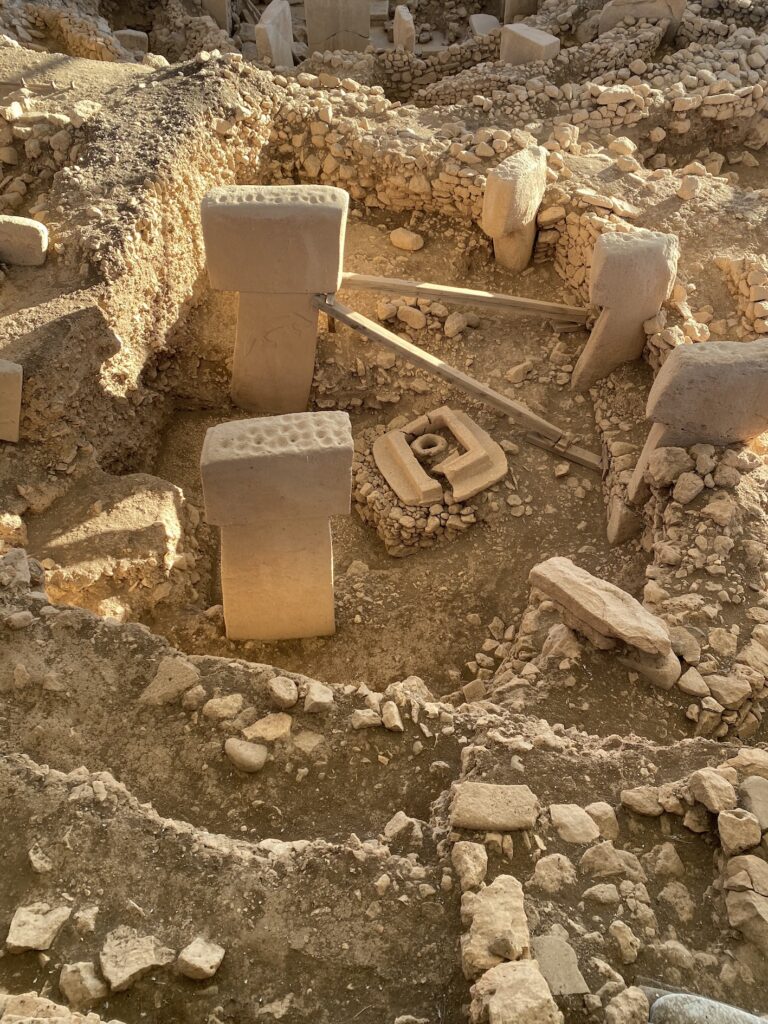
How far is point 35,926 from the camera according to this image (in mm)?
2559

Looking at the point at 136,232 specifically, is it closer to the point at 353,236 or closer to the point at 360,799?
the point at 353,236

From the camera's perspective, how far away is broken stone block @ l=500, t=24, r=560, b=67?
28.2ft

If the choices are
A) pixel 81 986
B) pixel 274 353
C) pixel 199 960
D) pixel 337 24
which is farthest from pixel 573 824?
pixel 337 24

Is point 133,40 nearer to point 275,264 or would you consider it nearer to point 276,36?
point 276,36

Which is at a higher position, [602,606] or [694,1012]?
[694,1012]

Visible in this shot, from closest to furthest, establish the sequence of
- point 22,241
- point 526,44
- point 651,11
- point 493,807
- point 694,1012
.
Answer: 1. point 694,1012
2. point 493,807
3. point 22,241
4. point 526,44
5. point 651,11

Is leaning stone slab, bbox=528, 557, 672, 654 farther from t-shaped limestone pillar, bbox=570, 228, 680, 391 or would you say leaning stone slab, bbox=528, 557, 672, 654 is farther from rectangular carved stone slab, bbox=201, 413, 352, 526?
t-shaped limestone pillar, bbox=570, 228, 680, 391

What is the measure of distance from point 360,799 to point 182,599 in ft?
7.64

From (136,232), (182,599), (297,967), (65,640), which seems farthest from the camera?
(136,232)

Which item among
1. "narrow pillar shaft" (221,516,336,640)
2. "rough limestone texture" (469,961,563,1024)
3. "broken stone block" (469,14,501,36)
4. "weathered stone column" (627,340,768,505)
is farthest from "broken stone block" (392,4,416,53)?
"rough limestone texture" (469,961,563,1024)

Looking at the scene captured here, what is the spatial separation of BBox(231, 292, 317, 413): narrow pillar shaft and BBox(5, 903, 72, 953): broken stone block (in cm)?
421

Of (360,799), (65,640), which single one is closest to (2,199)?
(65,640)

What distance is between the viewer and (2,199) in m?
6.26

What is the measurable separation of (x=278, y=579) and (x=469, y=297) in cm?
292
